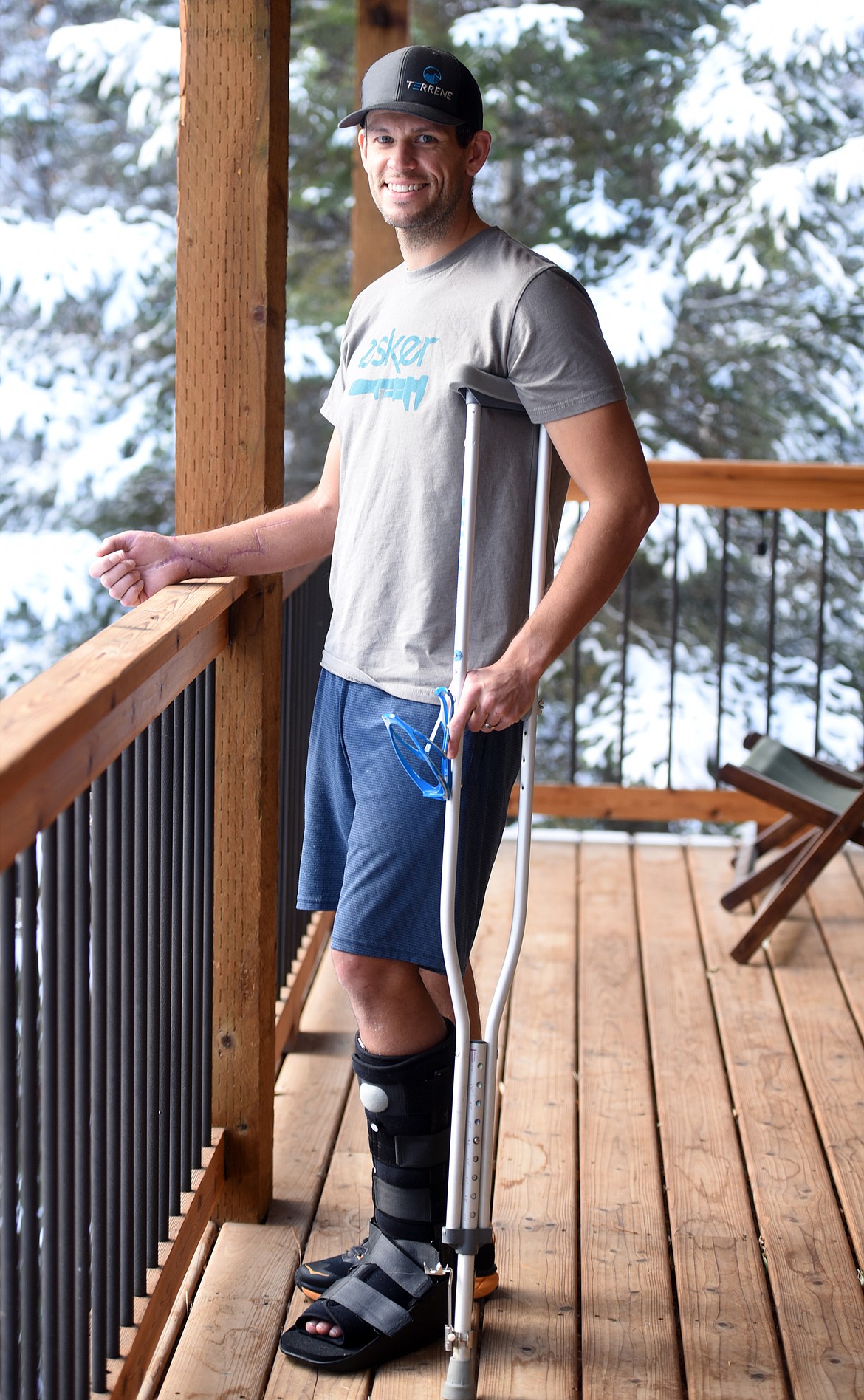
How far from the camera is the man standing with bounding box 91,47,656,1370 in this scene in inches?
67.5

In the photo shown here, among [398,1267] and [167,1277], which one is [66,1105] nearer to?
[167,1277]

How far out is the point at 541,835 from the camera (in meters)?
4.34

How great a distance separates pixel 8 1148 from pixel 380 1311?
35.4 inches

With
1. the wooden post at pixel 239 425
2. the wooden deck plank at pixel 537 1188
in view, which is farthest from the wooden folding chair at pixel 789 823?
the wooden post at pixel 239 425

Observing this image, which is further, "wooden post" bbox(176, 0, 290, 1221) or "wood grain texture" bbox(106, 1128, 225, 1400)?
"wooden post" bbox(176, 0, 290, 1221)

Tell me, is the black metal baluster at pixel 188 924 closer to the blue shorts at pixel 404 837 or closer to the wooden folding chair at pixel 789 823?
the blue shorts at pixel 404 837

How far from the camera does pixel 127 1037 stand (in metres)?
1.65

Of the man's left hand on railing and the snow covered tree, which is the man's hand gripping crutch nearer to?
the man's left hand on railing

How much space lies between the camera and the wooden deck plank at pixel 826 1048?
2.44m

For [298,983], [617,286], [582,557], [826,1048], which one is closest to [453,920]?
[582,557]

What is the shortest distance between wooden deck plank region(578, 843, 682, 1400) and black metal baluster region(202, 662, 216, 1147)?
0.65 metres

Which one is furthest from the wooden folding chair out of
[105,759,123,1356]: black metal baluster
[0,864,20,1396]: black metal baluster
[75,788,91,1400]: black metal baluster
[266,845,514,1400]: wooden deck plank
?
[0,864,20,1396]: black metal baluster

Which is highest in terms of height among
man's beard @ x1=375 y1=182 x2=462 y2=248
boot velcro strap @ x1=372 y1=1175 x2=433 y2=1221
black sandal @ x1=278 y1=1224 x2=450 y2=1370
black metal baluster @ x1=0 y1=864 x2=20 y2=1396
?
man's beard @ x1=375 y1=182 x2=462 y2=248

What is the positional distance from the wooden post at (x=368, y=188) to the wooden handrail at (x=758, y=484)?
891 millimetres
